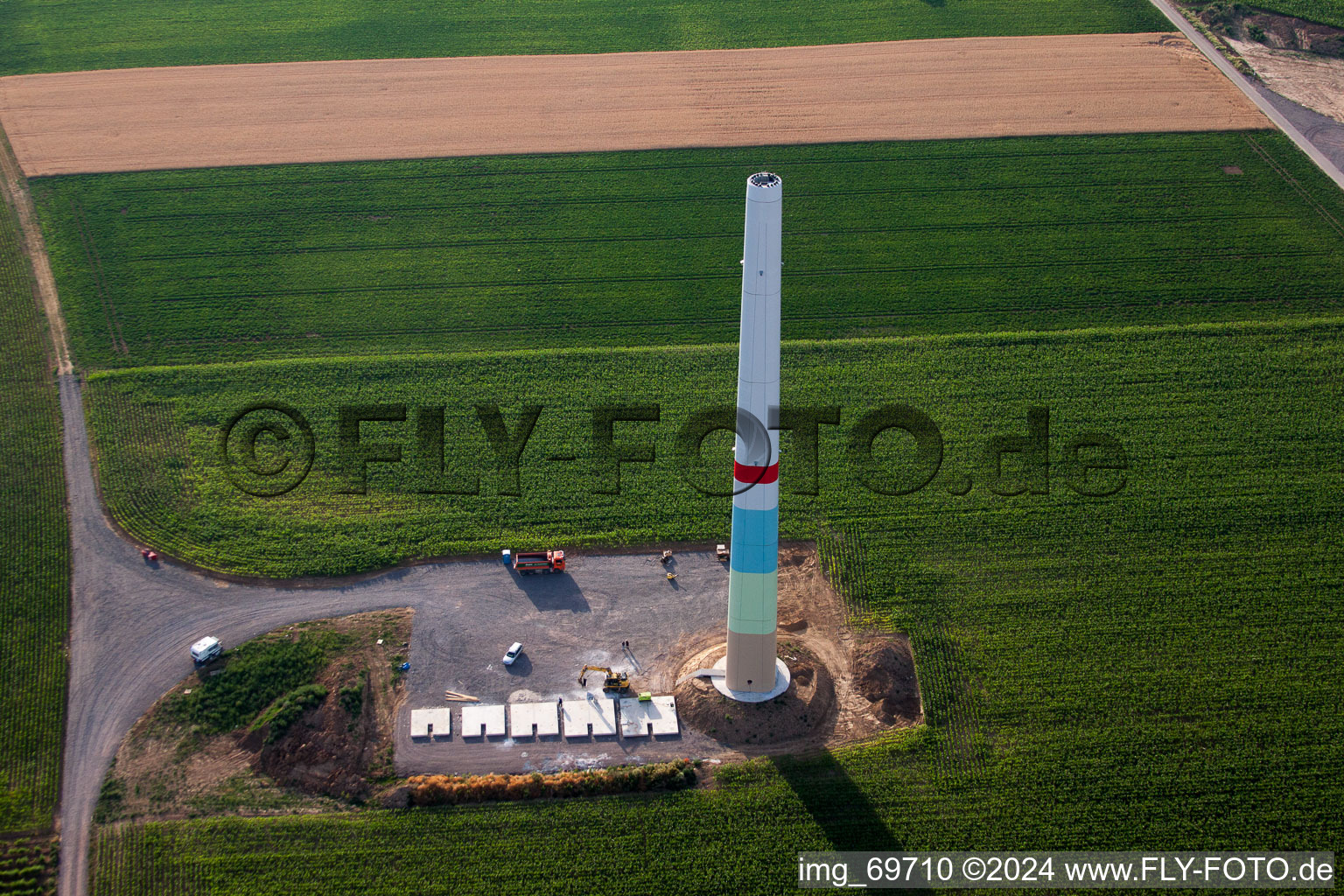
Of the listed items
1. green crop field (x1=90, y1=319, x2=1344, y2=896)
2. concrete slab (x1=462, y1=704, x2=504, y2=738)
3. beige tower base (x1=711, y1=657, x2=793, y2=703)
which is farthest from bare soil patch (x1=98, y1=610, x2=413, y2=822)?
beige tower base (x1=711, y1=657, x2=793, y2=703)

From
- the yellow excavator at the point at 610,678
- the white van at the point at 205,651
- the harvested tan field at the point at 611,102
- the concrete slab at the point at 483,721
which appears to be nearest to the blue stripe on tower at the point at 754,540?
the yellow excavator at the point at 610,678

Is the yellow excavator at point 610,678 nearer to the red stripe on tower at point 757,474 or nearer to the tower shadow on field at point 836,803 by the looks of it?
the tower shadow on field at point 836,803

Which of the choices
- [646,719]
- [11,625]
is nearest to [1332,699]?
[646,719]

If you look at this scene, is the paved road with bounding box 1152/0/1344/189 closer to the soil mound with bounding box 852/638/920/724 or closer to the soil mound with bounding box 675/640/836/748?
the soil mound with bounding box 852/638/920/724

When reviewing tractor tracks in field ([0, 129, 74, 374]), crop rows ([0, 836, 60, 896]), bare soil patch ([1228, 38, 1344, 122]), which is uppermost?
bare soil patch ([1228, 38, 1344, 122])

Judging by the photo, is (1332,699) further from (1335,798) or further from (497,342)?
(497,342)

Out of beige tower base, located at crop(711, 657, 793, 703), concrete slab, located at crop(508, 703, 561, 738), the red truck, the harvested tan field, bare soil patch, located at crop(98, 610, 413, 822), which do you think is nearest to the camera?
bare soil patch, located at crop(98, 610, 413, 822)
